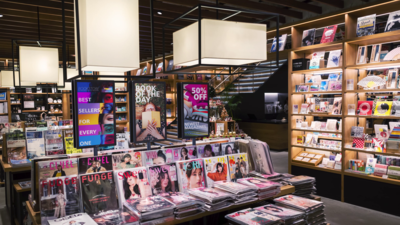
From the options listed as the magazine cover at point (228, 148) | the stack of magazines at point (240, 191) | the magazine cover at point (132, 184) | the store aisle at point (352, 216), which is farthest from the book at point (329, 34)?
the magazine cover at point (132, 184)

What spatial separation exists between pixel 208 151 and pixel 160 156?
0.44m

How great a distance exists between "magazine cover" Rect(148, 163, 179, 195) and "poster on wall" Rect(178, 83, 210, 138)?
0.52 metres

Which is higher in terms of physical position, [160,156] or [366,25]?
[366,25]

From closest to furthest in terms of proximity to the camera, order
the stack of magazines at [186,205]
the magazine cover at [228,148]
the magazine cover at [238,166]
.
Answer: the stack of magazines at [186,205]
the magazine cover at [238,166]
the magazine cover at [228,148]

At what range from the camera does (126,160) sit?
211 cm

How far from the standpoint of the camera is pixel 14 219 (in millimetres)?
3689

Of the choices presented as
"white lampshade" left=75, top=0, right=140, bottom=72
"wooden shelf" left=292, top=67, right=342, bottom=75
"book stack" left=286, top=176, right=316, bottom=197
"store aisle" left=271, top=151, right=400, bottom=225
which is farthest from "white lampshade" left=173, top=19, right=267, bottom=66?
"wooden shelf" left=292, top=67, right=342, bottom=75

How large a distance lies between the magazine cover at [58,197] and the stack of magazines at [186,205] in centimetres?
58

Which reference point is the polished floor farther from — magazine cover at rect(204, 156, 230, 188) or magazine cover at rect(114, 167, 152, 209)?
magazine cover at rect(114, 167, 152, 209)

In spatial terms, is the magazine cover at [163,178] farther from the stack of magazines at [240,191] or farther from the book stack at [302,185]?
the book stack at [302,185]

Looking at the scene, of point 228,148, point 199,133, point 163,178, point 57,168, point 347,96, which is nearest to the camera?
point 57,168

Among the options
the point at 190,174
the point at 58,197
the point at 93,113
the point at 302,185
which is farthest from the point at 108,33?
the point at 302,185

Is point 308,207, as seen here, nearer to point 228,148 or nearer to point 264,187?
point 264,187

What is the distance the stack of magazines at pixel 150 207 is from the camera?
1.66 meters
